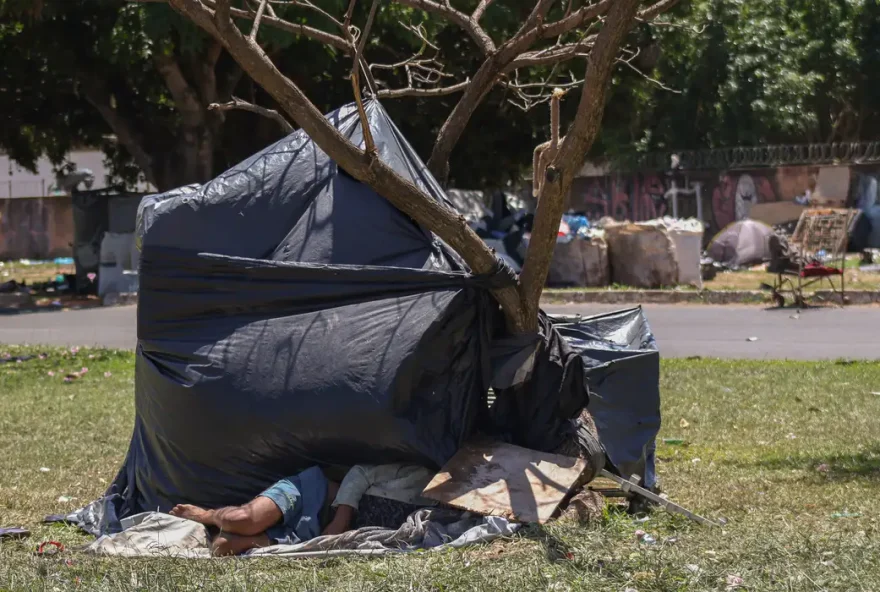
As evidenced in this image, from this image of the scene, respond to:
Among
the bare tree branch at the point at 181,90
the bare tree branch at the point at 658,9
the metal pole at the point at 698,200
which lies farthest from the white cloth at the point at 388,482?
the metal pole at the point at 698,200

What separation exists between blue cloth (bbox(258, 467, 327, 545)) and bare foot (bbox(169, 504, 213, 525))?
27 centimetres

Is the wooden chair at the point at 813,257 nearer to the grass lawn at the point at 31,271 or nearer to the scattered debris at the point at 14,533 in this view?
the scattered debris at the point at 14,533

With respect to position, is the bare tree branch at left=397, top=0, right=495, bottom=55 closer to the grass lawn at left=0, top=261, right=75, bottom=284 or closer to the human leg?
the human leg

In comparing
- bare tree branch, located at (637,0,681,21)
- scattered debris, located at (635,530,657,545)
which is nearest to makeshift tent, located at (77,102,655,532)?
scattered debris, located at (635,530,657,545)

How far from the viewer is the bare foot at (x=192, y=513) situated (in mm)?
4777

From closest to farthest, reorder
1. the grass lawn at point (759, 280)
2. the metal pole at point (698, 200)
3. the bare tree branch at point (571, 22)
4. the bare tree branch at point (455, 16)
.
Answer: the bare tree branch at point (571, 22) → the bare tree branch at point (455, 16) → the grass lawn at point (759, 280) → the metal pole at point (698, 200)

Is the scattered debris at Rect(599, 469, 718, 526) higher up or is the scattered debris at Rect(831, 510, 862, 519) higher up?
the scattered debris at Rect(599, 469, 718, 526)

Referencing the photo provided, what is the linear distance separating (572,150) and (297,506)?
6.27ft

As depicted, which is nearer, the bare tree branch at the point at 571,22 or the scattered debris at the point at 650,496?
the scattered debris at the point at 650,496

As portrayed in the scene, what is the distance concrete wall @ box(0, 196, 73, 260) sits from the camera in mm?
33438

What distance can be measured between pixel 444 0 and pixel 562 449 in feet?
10.3

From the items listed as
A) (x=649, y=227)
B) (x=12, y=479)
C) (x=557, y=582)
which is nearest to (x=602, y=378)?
(x=557, y=582)

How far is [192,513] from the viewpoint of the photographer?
482 centimetres

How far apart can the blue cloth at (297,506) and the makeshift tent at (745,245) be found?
18.5m
